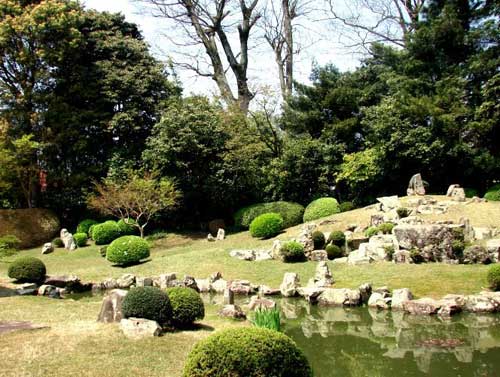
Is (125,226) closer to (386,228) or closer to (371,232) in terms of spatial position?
(371,232)

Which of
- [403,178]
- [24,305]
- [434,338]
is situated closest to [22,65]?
[24,305]

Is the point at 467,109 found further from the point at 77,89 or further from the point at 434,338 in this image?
the point at 77,89

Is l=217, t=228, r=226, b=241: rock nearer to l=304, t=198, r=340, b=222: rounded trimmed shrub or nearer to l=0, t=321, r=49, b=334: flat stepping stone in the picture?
l=304, t=198, r=340, b=222: rounded trimmed shrub

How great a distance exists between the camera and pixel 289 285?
46.8ft

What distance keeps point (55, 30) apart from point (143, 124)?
23.0 feet

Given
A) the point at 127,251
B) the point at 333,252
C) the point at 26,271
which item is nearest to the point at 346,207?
the point at 333,252

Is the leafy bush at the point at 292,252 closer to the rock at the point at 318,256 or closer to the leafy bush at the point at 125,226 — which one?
the rock at the point at 318,256

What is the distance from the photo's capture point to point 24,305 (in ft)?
40.4

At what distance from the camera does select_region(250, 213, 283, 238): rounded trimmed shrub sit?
22359 millimetres

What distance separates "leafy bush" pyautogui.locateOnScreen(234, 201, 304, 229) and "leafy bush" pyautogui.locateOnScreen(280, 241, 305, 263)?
6.63m

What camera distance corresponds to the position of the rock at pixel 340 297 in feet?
41.7

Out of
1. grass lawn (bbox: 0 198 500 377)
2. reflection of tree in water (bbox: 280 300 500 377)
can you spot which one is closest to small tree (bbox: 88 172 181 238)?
grass lawn (bbox: 0 198 500 377)

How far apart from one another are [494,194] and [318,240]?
835 cm

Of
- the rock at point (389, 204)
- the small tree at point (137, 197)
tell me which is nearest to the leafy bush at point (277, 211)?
the small tree at point (137, 197)
